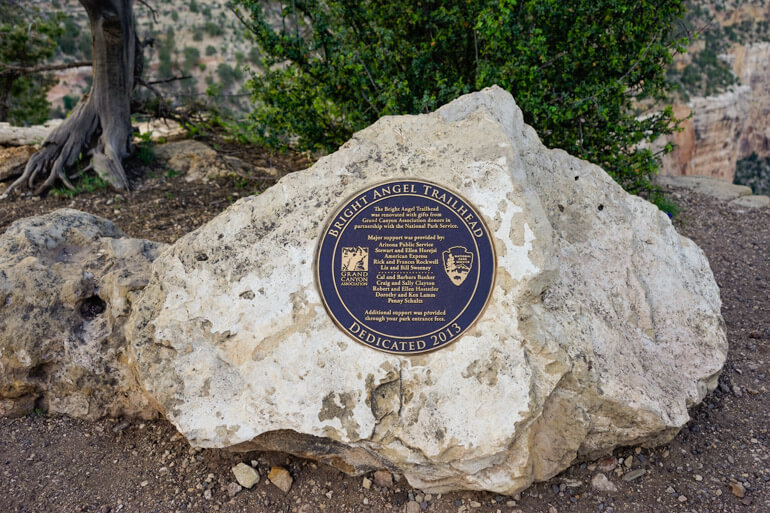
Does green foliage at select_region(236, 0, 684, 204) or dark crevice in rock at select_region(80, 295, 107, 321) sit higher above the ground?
green foliage at select_region(236, 0, 684, 204)

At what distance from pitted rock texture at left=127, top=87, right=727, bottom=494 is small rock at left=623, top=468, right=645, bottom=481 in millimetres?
205

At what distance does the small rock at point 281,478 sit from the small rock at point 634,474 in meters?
2.14

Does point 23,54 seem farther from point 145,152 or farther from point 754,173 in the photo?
point 754,173

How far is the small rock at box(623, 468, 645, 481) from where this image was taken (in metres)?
3.81

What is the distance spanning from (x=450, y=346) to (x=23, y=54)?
10331mm

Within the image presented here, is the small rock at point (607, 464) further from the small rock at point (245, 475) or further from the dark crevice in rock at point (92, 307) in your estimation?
the dark crevice in rock at point (92, 307)

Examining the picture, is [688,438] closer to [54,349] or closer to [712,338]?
[712,338]

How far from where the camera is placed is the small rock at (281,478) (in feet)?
12.4

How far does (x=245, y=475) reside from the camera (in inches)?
151

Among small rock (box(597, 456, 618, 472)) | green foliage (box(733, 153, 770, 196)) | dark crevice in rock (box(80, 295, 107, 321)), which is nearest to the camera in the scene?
small rock (box(597, 456, 618, 472))

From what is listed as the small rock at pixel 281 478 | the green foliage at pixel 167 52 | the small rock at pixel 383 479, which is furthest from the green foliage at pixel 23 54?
the green foliage at pixel 167 52

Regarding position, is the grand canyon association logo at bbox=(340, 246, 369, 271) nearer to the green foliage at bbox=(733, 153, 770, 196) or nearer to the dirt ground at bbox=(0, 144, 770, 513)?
the dirt ground at bbox=(0, 144, 770, 513)

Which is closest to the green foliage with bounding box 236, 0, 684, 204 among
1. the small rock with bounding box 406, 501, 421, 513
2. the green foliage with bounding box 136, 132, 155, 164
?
the green foliage with bounding box 136, 132, 155, 164

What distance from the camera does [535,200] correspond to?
3703 mm
